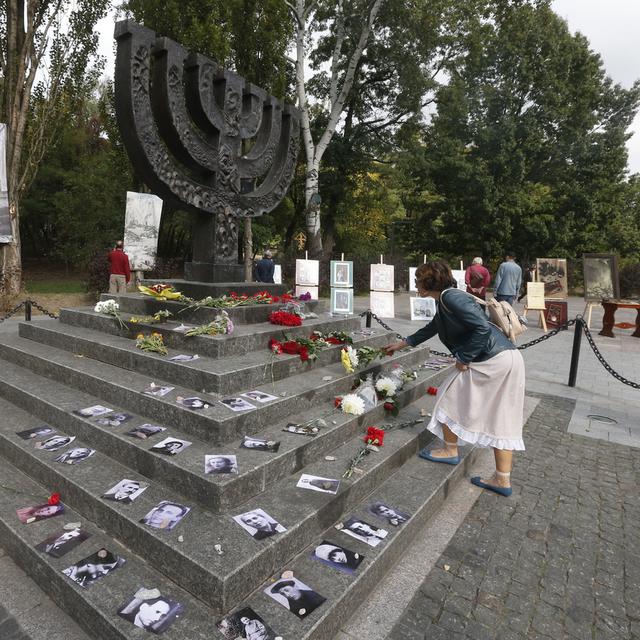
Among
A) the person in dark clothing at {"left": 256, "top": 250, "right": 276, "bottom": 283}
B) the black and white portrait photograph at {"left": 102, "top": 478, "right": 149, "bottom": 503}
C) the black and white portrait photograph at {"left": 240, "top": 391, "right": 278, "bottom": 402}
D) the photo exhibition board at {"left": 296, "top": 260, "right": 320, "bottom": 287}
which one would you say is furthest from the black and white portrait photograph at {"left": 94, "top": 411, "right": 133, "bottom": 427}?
the photo exhibition board at {"left": 296, "top": 260, "right": 320, "bottom": 287}

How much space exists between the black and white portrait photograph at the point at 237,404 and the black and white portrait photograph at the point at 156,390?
0.58 metres

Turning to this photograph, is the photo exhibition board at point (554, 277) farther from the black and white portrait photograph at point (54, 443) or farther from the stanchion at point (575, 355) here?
the black and white portrait photograph at point (54, 443)

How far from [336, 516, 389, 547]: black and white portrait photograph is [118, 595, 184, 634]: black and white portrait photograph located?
1131mm

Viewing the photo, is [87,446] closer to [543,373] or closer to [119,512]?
[119,512]

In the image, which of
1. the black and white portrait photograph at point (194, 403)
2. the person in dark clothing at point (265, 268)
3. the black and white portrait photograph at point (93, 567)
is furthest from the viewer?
the person in dark clothing at point (265, 268)

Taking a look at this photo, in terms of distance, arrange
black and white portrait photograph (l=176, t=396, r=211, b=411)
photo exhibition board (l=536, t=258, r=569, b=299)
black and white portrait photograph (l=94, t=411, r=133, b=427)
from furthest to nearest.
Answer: photo exhibition board (l=536, t=258, r=569, b=299) → black and white portrait photograph (l=94, t=411, r=133, b=427) → black and white portrait photograph (l=176, t=396, r=211, b=411)

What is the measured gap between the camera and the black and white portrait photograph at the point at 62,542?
2.48 m

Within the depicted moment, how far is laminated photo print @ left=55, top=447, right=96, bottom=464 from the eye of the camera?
10.6 ft

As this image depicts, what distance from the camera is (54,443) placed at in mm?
3500

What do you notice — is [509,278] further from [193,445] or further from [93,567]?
[93,567]

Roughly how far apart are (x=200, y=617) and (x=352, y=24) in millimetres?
20473

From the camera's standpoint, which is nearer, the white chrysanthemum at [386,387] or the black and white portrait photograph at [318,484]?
the black and white portrait photograph at [318,484]

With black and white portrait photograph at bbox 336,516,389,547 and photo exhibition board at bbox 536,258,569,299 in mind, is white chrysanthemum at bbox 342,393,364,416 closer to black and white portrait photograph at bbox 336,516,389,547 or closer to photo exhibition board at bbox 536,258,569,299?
black and white portrait photograph at bbox 336,516,389,547

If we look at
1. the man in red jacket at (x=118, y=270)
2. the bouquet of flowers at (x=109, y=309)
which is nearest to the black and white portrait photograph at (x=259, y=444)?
the bouquet of flowers at (x=109, y=309)
